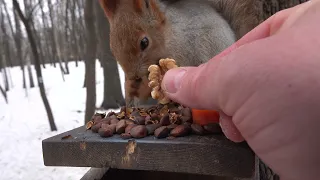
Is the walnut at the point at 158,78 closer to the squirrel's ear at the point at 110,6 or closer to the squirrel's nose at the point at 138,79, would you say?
the squirrel's nose at the point at 138,79

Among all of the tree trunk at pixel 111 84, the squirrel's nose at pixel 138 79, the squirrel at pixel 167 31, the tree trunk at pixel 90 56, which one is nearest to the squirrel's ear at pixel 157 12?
the squirrel at pixel 167 31

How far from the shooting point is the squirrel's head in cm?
78

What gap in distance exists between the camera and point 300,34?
0.33 meters

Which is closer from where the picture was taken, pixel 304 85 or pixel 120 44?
pixel 304 85

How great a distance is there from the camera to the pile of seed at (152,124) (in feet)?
1.79

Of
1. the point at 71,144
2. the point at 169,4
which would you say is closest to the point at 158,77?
the point at 71,144

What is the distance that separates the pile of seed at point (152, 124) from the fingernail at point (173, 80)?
0.08m

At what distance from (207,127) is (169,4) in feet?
1.62

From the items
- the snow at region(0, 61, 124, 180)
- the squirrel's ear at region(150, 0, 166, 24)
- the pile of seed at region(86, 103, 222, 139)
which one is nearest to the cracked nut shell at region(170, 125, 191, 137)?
the pile of seed at region(86, 103, 222, 139)

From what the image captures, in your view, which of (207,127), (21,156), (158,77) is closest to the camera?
(207,127)

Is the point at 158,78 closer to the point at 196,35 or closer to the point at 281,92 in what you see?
the point at 196,35

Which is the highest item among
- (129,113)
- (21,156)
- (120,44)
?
(120,44)

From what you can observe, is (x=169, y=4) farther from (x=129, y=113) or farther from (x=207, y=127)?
(x=207, y=127)

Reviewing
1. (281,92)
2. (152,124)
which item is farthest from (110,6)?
(281,92)
